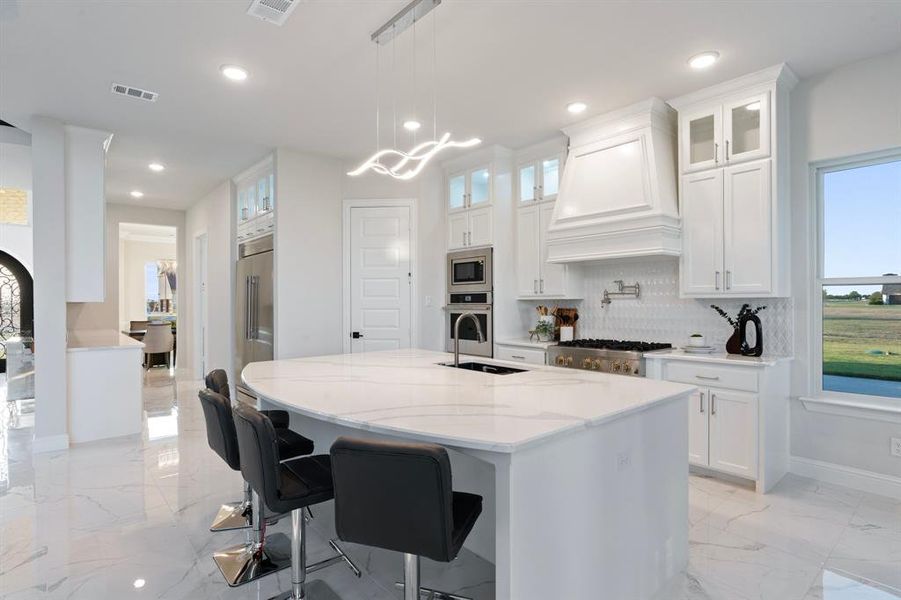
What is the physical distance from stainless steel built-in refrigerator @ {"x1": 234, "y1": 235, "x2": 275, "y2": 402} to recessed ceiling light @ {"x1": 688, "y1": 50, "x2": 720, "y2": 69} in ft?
13.4

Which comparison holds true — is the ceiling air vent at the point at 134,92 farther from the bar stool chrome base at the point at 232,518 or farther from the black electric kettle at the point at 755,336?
the black electric kettle at the point at 755,336

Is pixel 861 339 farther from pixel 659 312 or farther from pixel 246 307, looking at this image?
pixel 246 307

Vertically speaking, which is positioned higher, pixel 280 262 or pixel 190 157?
pixel 190 157

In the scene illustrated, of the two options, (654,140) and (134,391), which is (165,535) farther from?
(654,140)

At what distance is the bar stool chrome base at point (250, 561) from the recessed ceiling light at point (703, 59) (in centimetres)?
368

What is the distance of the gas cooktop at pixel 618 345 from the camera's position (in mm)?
3814

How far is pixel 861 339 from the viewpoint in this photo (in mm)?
3357

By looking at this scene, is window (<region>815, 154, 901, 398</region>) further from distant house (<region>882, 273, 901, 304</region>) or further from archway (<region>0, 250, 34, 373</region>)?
archway (<region>0, 250, 34, 373</region>)

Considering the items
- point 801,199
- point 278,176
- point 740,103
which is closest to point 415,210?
point 278,176

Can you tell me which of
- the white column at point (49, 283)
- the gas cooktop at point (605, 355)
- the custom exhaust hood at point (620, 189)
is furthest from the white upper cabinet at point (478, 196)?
the white column at point (49, 283)

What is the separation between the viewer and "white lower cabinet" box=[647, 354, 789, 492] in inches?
125

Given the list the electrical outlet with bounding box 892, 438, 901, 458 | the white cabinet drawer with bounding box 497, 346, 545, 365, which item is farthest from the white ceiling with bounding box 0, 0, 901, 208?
the electrical outlet with bounding box 892, 438, 901, 458

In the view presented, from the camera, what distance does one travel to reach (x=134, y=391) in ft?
15.0

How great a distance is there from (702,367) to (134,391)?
486 centimetres
